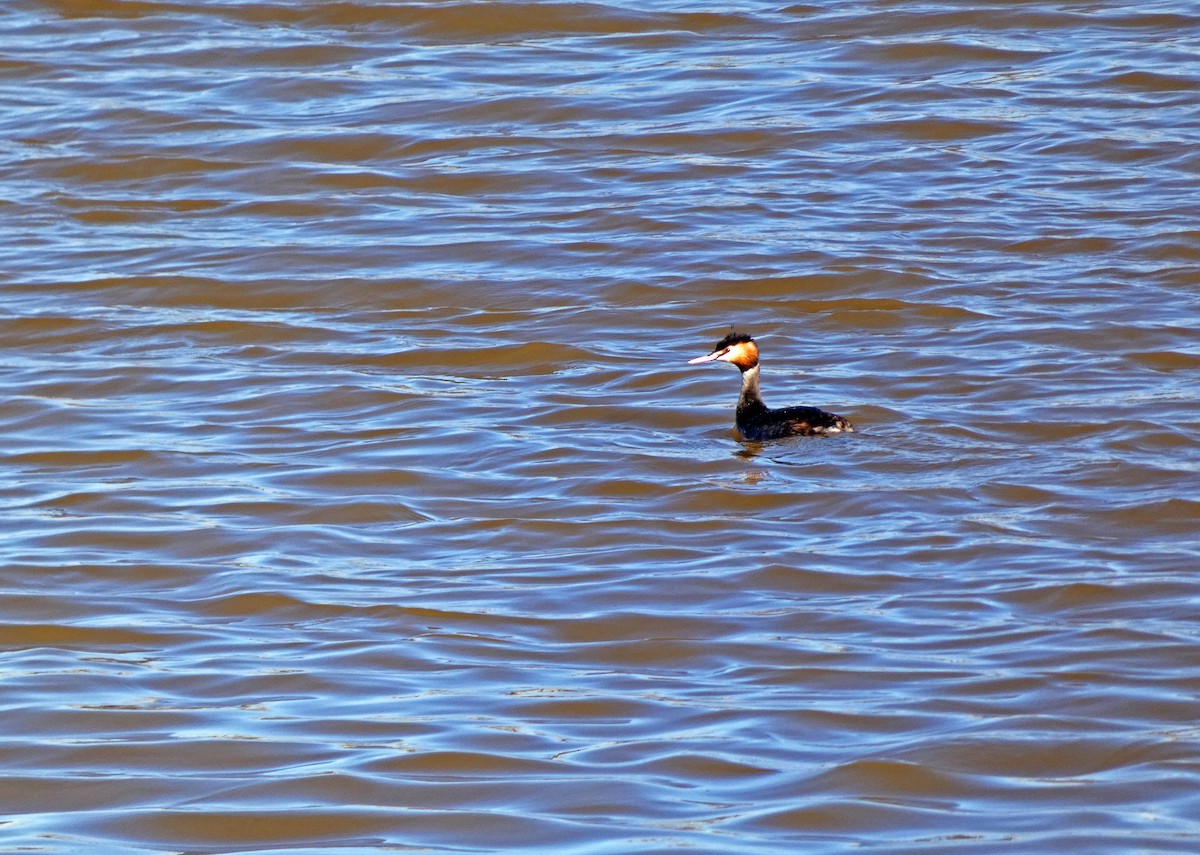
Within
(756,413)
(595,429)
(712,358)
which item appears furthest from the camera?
(712,358)

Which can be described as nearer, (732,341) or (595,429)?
(595,429)

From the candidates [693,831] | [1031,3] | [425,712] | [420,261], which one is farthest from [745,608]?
[1031,3]

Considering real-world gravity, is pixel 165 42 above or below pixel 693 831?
above

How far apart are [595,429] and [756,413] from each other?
2.82 ft

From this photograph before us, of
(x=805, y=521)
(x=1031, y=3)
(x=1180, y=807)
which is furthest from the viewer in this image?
(x=1031, y=3)

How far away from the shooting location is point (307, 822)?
4.96 metres

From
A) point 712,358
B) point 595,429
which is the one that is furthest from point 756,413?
point 595,429

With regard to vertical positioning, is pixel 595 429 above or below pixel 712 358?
below

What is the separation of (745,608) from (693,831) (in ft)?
7.11

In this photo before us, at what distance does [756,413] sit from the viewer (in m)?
9.92

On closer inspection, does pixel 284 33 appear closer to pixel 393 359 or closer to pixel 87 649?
pixel 393 359

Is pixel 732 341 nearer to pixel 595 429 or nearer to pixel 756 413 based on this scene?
pixel 756 413

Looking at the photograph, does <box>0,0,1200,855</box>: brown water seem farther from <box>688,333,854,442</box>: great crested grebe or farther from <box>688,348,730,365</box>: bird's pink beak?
<box>688,348,730,365</box>: bird's pink beak

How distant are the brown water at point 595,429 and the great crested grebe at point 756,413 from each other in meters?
0.16
